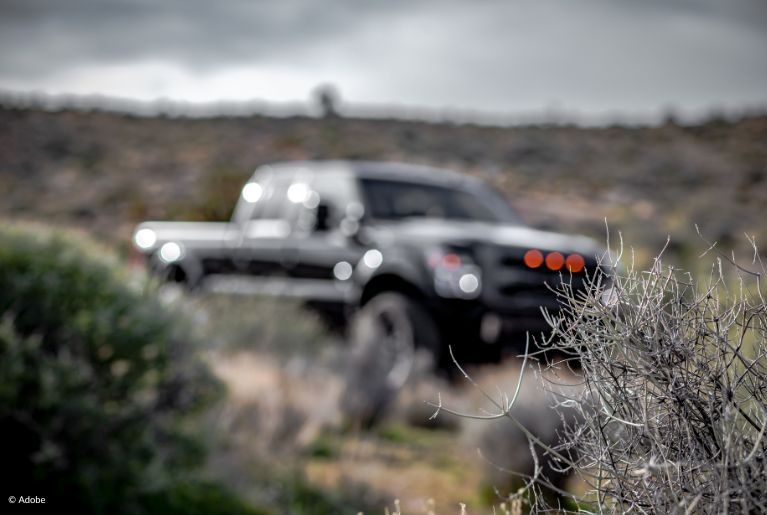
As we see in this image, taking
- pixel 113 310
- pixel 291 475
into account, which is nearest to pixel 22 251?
pixel 113 310

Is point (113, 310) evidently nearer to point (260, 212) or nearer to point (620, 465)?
point (620, 465)

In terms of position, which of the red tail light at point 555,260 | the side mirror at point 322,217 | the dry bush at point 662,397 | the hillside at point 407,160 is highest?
the dry bush at point 662,397

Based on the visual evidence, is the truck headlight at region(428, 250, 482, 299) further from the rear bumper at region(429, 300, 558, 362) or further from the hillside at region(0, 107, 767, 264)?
the hillside at region(0, 107, 767, 264)

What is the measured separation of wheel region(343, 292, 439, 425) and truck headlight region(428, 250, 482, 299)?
0.31 meters

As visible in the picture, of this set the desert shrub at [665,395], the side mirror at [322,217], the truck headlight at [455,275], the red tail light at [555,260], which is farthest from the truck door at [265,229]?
the desert shrub at [665,395]

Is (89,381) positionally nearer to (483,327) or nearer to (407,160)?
(483,327)

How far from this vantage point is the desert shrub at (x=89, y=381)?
4.39 meters

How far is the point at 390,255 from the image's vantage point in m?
8.12

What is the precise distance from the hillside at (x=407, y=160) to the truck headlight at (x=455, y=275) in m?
17.0

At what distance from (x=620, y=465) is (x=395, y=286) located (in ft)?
19.6

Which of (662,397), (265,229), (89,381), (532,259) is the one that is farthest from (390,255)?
(662,397)

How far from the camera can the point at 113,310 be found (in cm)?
493

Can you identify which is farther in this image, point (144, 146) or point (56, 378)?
point (144, 146)

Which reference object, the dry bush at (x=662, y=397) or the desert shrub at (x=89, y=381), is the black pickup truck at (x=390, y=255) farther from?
the dry bush at (x=662, y=397)
